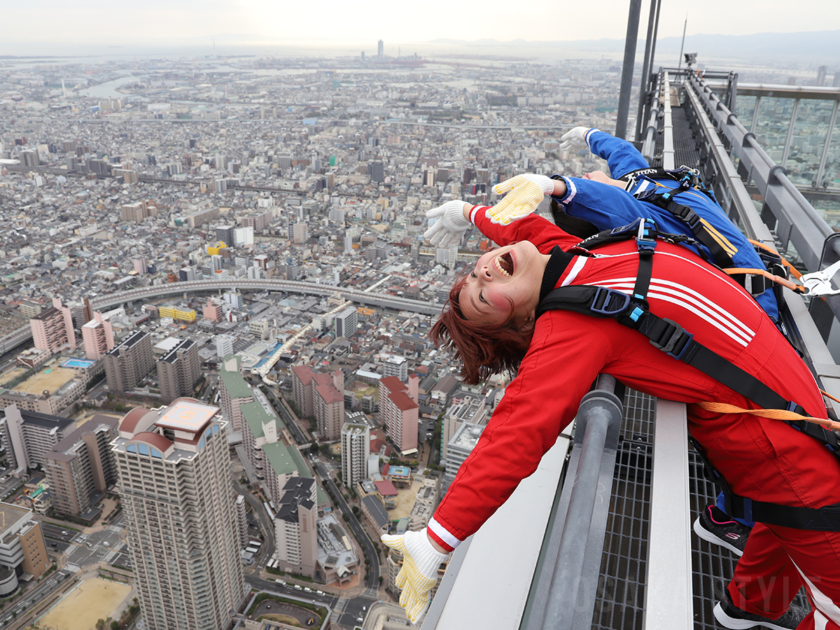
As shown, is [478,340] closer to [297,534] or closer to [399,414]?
[297,534]

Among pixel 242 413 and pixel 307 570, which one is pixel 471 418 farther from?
pixel 242 413

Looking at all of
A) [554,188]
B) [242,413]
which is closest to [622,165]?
[554,188]

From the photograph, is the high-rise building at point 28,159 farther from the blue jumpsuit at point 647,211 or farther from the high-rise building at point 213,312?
the blue jumpsuit at point 647,211

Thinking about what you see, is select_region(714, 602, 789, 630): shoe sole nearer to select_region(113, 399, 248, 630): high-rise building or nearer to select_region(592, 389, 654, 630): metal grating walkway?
select_region(592, 389, 654, 630): metal grating walkway

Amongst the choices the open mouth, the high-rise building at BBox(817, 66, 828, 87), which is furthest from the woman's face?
the high-rise building at BBox(817, 66, 828, 87)

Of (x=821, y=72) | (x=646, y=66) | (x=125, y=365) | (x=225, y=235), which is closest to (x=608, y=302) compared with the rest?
(x=646, y=66)
